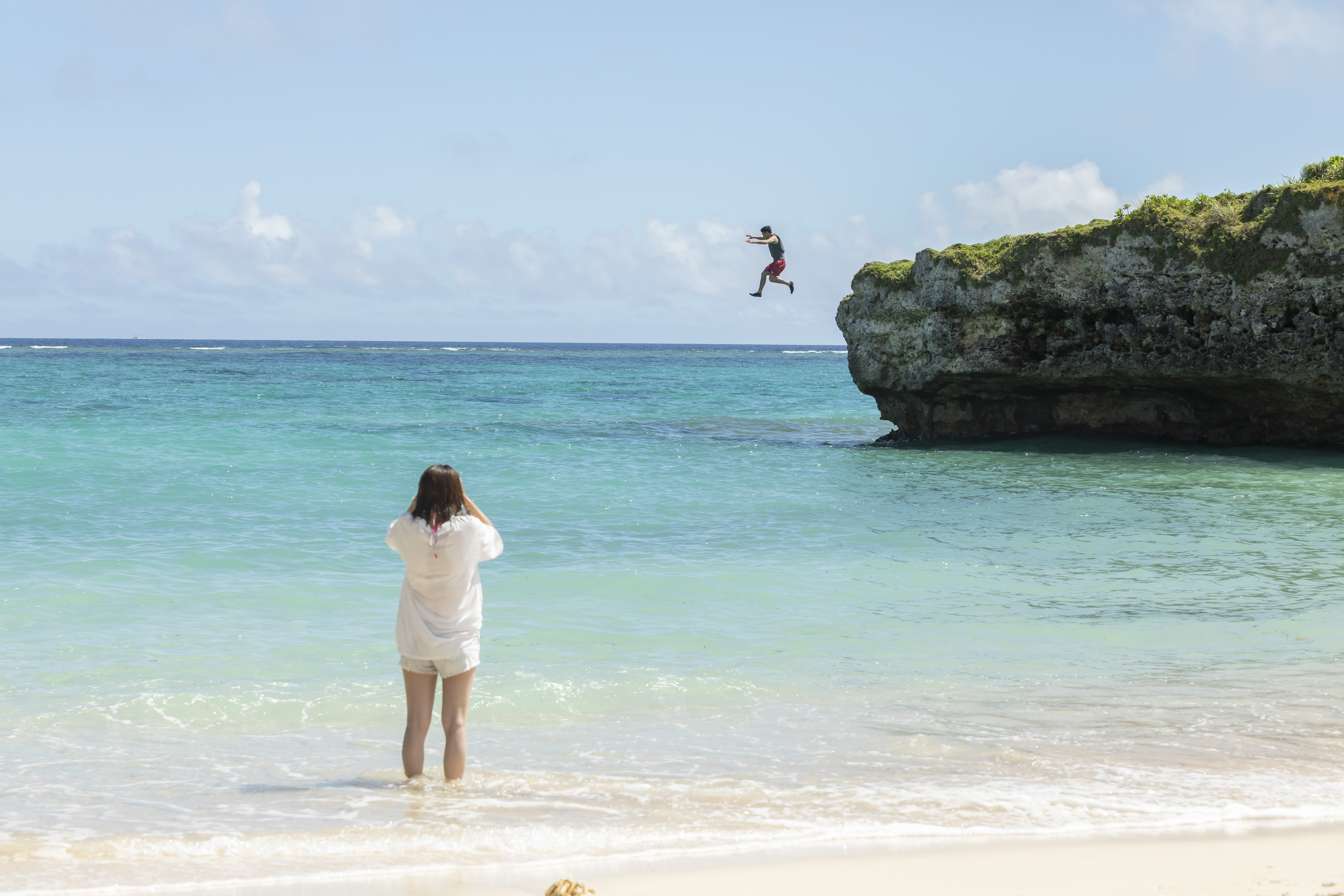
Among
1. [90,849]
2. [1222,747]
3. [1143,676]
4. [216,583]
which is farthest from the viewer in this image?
[216,583]

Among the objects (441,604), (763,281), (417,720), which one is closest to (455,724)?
(417,720)

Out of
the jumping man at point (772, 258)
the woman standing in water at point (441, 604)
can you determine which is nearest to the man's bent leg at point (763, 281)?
the jumping man at point (772, 258)

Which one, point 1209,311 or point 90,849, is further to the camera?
point 1209,311

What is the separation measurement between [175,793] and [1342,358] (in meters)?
20.2

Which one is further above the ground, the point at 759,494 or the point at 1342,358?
the point at 1342,358

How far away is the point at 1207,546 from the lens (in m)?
12.2

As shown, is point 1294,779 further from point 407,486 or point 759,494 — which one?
point 407,486

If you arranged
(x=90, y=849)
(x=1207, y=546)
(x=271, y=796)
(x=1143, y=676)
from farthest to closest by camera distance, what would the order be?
(x=1207, y=546), (x=1143, y=676), (x=271, y=796), (x=90, y=849)

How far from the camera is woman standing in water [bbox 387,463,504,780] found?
5.36 metres

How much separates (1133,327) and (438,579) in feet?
61.8

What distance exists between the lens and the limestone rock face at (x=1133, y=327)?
1920 centimetres

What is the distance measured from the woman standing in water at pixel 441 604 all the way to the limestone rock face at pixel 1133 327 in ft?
60.0

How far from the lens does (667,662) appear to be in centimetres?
783

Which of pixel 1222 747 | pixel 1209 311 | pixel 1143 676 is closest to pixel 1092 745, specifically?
pixel 1222 747
